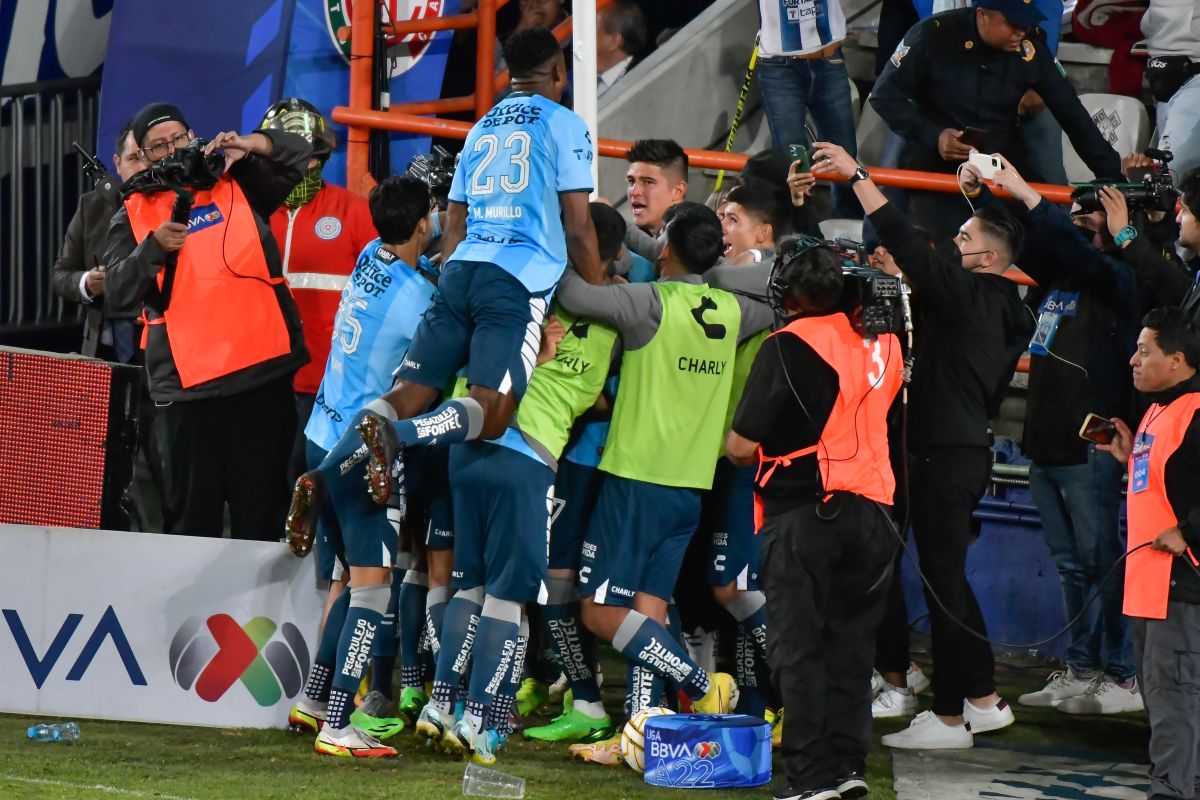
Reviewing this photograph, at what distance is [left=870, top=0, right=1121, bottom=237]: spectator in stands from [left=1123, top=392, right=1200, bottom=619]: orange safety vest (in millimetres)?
2826

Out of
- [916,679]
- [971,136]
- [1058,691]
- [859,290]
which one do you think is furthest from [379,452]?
[971,136]

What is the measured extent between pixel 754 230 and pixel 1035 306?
253 centimetres

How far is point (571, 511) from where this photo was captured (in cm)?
637

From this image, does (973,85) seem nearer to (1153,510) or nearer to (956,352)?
(956,352)

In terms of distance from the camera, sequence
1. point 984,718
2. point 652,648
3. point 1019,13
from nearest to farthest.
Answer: point 652,648 → point 984,718 → point 1019,13

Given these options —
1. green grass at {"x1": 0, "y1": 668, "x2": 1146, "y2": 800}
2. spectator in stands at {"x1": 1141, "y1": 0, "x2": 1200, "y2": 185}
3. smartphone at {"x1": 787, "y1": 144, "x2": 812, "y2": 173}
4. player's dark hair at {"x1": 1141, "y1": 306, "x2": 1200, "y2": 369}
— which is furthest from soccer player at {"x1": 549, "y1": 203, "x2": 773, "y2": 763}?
spectator in stands at {"x1": 1141, "y1": 0, "x2": 1200, "y2": 185}

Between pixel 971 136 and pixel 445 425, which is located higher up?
pixel 971 136

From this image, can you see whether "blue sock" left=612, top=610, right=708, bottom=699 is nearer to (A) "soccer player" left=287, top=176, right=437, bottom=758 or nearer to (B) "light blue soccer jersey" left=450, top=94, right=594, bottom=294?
(A) "soccer player" left=287, top=176, right=437, bottom=758

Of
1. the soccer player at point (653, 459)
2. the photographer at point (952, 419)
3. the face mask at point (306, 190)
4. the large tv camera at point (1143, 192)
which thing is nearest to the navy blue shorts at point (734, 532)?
the soccer player at point (653, 459)

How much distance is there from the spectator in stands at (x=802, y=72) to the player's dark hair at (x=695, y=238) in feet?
9.11

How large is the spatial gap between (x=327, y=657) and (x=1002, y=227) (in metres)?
3.04

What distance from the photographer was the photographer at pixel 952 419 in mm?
6484

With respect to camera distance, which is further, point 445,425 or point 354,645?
point 354,645

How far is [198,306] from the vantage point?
6.92m
